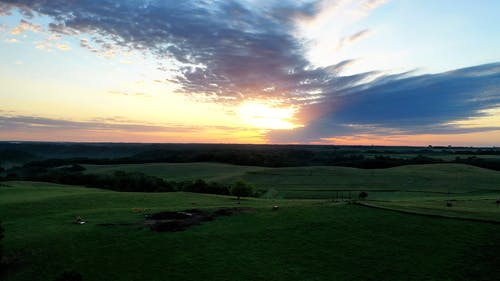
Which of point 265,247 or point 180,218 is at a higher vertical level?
point 180,218

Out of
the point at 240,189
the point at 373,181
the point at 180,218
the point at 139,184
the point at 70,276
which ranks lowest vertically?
the point at 139,184

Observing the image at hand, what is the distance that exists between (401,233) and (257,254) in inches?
635

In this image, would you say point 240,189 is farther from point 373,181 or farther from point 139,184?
point 373,181

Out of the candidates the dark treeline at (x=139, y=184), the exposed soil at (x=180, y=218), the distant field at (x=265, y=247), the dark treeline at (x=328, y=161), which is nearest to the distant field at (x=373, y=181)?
the dark treeline at (x=139, y=184)

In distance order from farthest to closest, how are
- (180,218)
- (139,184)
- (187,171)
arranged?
(187,171) → (139,184) → (180,218)

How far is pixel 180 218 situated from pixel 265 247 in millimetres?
13356

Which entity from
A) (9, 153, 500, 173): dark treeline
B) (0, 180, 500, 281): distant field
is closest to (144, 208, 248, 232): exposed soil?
(0, 180, 500, 281): distant field

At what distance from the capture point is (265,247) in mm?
32906

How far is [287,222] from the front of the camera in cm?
3916

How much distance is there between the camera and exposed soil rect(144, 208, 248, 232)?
37750 millimetres

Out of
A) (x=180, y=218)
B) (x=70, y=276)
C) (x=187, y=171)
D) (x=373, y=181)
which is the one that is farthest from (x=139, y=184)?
(x=373, y=181)

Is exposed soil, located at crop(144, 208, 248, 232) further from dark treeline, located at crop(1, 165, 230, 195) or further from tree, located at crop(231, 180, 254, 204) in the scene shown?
dark treeline, located at crop(1, 165, 230, 195)

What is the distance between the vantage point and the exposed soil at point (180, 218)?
1486 inches

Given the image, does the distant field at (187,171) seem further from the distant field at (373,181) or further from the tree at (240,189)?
the tree at (240,189)
